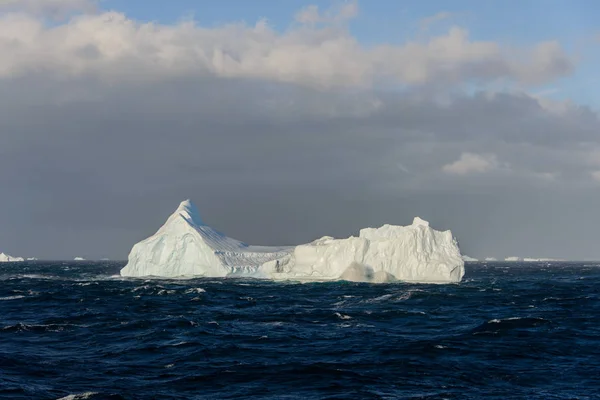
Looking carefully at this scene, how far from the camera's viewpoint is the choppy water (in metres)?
21.6

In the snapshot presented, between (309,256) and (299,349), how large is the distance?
5210 centimetres

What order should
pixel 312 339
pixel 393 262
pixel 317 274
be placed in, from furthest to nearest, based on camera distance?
pixel 317 274 < pixel 393 262 < pixel 312 339

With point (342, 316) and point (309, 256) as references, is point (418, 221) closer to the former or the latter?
point (309, 256)

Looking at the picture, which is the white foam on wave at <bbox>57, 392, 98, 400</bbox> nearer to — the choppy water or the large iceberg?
the choppy water

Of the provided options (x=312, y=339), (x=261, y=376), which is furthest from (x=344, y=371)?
(x=312, y=339)

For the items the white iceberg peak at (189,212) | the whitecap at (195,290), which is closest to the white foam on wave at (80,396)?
the whitecap at (195,290)

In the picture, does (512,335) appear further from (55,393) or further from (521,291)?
(521,291)

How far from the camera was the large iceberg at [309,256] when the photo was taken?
2874 inches

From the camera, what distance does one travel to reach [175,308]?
4647 centimetres

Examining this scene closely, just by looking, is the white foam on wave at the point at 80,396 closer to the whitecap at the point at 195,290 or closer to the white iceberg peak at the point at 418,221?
the whitecap at the point at 195,290

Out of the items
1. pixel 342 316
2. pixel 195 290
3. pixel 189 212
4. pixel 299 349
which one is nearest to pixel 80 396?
pixel 299 349

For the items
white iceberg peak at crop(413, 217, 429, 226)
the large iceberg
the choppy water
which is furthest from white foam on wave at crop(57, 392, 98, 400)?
white iceberg peak at crop(413, 217, 429, 226)

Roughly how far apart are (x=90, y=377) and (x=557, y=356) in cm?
2052

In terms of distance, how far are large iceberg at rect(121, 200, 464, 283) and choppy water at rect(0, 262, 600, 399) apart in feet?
68.5
